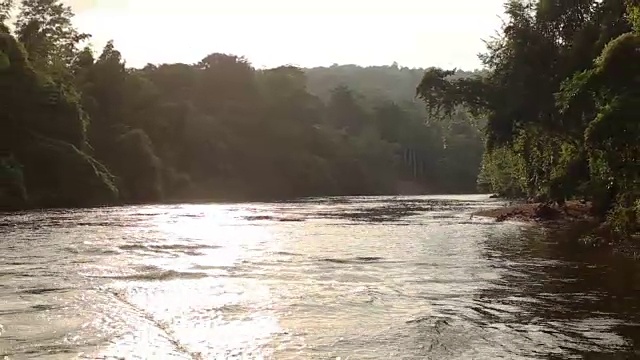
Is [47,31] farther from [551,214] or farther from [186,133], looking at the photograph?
[551,214]

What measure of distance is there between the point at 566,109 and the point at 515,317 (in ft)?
52.6

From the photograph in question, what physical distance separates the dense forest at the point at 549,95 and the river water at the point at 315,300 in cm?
528

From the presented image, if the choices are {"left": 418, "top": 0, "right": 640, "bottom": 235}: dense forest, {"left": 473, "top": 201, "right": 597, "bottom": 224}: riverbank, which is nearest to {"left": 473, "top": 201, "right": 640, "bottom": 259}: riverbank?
{"left": 473, "top": 201, "right": 597, "bottom": 224}: riverbank

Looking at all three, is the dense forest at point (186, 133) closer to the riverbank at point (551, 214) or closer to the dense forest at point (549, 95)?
the dense forest at point (549, 95)

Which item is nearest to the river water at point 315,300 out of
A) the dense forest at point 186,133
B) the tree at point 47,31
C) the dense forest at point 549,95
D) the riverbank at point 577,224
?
the riverbank at point 577,224

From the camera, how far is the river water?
8734mm

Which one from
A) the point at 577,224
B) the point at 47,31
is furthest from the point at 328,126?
the point at 577,224

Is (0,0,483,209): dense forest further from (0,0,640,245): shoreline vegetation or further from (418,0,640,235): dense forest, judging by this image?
(418,0,640,235): dense forest

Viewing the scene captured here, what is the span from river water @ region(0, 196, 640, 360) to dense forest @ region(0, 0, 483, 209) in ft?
86.0

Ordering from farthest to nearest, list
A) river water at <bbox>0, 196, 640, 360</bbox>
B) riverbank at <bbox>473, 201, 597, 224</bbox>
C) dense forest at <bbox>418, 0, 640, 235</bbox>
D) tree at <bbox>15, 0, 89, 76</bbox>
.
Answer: tree at <bbox>15, 0, 89, 76</bbox>
riverbank at <bbox>473, 201, 597, 224</bbox>
dense forest at <bbox>418, 0, 640, 235</bbox>
river water at <bbox>0, 196, 640, 360</bbox>

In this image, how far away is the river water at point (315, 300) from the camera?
344 inches

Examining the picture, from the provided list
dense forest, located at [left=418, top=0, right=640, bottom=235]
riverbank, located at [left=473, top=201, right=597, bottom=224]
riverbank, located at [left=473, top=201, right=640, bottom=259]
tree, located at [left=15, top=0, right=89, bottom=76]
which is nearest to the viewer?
riverbank, located at [left=473, top=201, right=640, bottom=259]

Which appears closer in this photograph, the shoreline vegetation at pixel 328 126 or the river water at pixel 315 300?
the river water at pixel 315 300

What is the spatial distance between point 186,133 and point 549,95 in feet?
258
